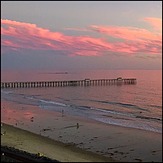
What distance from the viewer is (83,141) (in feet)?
66.2

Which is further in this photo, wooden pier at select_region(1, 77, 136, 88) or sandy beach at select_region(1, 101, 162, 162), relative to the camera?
wooden pier at select_region(1, 77, 136, 88)

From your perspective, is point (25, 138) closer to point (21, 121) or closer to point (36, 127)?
point (36, 127)

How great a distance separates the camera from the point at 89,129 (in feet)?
80.1

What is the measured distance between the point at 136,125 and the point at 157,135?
4688mm

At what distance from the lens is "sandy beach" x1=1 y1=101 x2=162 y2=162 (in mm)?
16531

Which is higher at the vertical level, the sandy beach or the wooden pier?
the wooden pier

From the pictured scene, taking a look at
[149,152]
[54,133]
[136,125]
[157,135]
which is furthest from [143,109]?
[149,152]

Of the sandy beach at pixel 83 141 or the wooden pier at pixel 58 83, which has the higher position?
the wooden pier at pixel 58 83

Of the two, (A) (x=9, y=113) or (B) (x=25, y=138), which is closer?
(B) (x=25, y=138)

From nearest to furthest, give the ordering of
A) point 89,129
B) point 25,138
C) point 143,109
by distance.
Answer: point 25,138 < point 89,129 < point 143,109

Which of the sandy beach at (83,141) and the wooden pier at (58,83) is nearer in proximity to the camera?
the sandy beach at (83,141)

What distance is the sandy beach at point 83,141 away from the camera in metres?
16.5

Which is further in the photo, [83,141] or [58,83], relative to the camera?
[58,83]

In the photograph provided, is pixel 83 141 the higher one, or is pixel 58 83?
pixel 58 83
